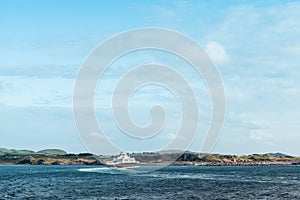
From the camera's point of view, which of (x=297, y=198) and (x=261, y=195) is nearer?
(x=297, y=198)

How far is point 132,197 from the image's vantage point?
83.9 m

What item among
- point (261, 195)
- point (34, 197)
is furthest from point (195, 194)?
point (34, 197)

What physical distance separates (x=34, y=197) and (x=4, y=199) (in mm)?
6102

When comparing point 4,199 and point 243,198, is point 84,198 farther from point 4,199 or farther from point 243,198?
point 243,198

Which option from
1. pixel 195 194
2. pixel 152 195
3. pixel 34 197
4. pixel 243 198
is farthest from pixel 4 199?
pixel 243 198

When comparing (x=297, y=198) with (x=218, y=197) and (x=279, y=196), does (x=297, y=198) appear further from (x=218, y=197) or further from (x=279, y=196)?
(x=218, y=197)

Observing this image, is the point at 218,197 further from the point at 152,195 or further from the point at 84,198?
the point at 84,198

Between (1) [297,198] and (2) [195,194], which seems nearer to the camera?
(1) [297,198]

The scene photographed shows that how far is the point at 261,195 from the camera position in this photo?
86750 mm

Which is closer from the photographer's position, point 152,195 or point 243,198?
point 243,198

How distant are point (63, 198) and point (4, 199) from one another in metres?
10.9

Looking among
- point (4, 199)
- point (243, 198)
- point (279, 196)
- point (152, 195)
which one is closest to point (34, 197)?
point (4, 199)

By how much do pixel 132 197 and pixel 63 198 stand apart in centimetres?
1306

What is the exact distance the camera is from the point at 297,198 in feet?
265
